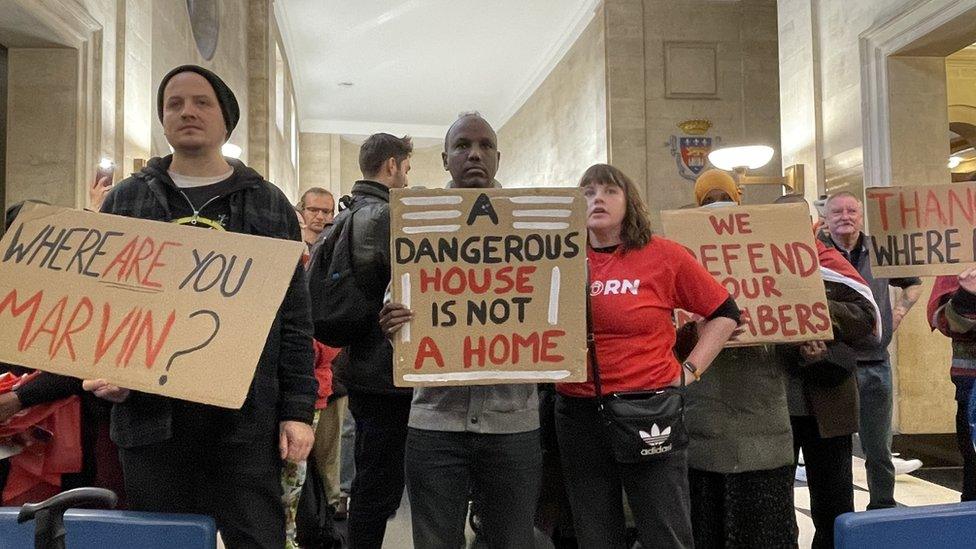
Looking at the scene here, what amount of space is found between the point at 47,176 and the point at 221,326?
339cm

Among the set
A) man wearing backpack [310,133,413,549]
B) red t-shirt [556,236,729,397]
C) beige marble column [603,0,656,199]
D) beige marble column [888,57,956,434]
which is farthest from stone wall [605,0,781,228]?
red t-shirt [556,236,729,397]

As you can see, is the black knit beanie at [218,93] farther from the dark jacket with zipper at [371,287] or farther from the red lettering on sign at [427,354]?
the red lettering on sign at [427,354]

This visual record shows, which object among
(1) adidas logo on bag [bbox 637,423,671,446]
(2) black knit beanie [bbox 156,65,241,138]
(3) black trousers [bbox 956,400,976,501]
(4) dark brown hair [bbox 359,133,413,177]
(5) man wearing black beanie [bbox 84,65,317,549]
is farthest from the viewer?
(3) black trousers [bbox 956,400,976,501]

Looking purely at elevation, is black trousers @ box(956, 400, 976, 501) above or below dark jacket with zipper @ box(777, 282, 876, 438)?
below

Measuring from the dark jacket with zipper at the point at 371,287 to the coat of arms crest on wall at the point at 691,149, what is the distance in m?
8.03

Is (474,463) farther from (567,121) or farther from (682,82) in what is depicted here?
(567,121)

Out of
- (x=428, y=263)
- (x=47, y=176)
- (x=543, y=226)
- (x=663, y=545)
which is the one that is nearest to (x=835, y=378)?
(x=663, y=545)

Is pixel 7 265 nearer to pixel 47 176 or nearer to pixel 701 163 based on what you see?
pixel 47 176

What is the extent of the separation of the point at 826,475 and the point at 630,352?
1045mm

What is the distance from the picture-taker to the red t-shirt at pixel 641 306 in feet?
5.79

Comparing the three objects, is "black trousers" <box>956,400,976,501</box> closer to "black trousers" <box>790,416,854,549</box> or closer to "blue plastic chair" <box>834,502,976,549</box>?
"black trousers" <box>790,416,854,549</box>

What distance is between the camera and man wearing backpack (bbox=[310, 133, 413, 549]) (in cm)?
207

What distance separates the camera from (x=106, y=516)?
1.08 metres

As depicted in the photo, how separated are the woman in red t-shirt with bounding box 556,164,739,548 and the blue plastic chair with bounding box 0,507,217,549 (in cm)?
99
